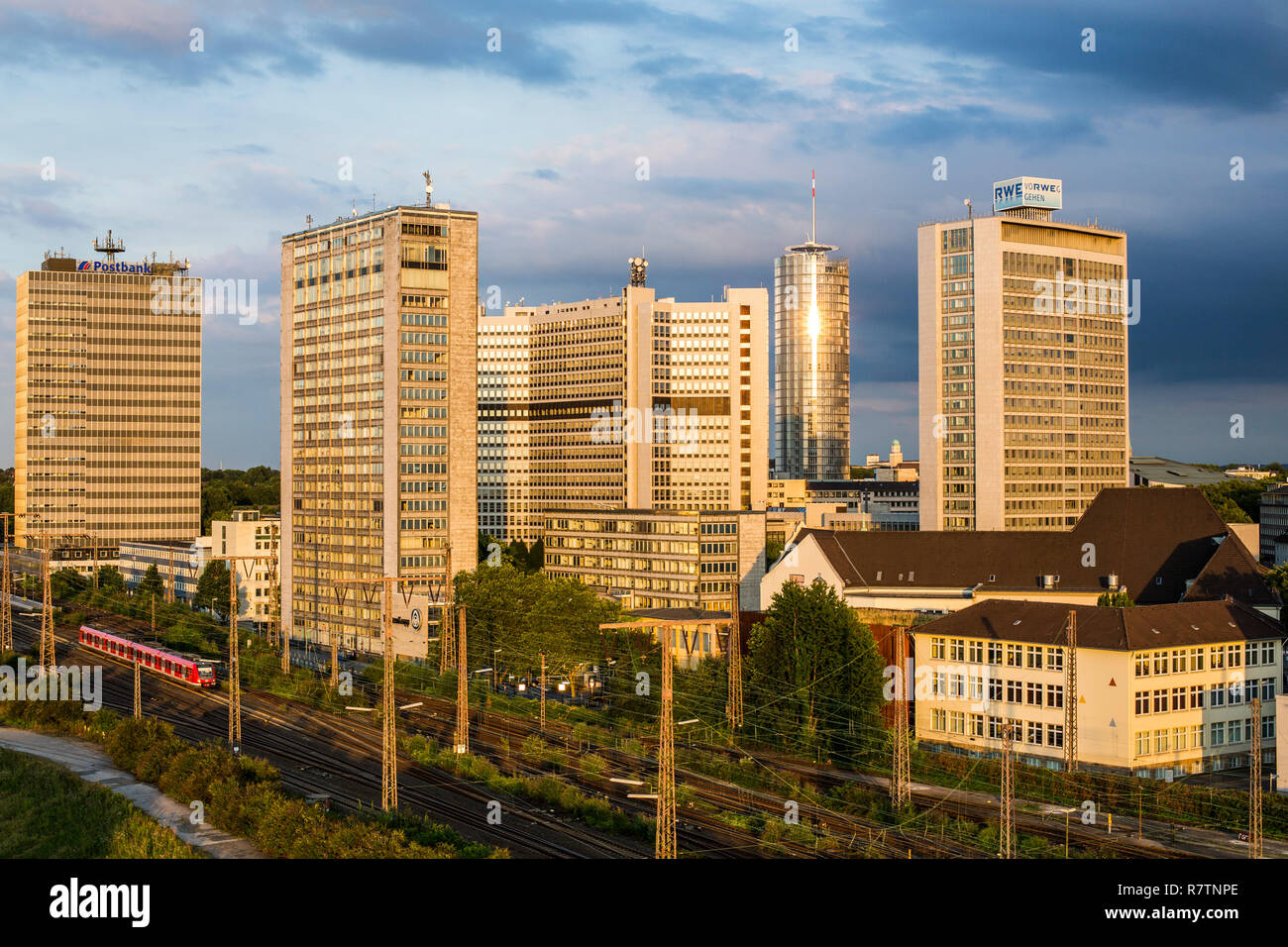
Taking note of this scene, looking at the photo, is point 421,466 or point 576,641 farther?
point 421,466

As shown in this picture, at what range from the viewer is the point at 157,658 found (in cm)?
10194

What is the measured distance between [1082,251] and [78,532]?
146m

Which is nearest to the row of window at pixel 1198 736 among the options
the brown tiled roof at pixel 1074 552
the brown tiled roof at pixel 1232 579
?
the brown tiled roof at pixel 1232 579

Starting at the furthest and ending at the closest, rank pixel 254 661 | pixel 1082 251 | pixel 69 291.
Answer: pixel 69 291 < pixel 1082 251 < pixel 254 661

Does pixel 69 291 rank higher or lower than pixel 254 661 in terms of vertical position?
higher

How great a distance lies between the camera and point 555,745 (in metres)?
70.6

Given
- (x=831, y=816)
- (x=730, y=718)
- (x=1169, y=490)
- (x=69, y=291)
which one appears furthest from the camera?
(x=69, y=291)

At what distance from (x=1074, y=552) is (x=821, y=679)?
28675 millimetres

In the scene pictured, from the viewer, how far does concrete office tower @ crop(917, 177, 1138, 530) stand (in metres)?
141

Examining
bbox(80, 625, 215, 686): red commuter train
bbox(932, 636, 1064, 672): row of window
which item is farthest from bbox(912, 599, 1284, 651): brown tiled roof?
bbox(80, 625, 215, 686): red commuter train

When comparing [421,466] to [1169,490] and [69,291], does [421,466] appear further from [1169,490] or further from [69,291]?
[69,291]

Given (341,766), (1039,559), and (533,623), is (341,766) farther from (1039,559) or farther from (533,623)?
(1039,559)

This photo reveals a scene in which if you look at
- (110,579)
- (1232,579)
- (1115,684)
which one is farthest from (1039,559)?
(110,579)

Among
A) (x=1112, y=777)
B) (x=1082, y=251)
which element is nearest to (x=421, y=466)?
(x=1112, y=777)
